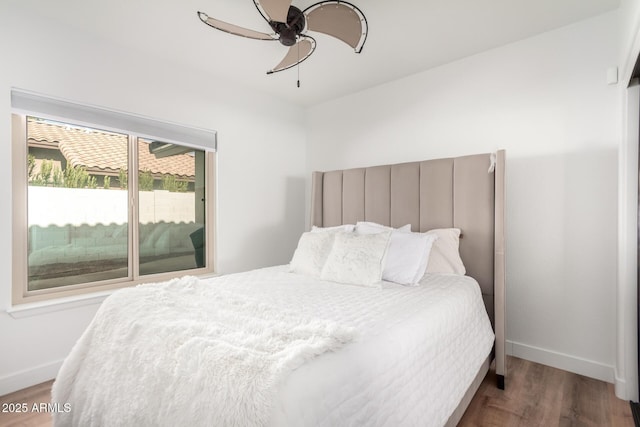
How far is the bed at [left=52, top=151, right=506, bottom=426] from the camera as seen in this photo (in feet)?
2.97

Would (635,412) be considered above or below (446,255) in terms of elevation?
below

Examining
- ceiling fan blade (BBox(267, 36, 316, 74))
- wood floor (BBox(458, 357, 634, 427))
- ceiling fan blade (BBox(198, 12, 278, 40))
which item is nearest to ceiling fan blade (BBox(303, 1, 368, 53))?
ceiling fan blade (BBox(267, 36, 316, 74))

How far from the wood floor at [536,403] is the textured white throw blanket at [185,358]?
2.50 feet

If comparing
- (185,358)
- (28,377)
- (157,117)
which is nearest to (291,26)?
(157,117)

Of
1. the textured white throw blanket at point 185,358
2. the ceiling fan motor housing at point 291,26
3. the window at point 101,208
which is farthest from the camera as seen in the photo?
the window at point 101,208

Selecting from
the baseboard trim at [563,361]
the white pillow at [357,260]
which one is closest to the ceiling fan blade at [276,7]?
the white pillow at [357,260]

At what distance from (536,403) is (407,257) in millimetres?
1127

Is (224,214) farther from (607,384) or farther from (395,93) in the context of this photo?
(607,384)

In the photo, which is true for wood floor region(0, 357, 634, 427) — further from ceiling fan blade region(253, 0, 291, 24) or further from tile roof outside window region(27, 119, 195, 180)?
ceiling fan blade region(253, 0, 291, 24)

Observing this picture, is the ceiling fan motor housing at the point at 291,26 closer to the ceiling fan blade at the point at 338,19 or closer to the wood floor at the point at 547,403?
the ceiling fan blade at the point at 338,19

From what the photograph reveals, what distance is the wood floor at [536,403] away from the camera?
1722 millimetres

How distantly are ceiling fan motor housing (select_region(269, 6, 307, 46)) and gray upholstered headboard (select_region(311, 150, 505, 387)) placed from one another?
57.2 inches

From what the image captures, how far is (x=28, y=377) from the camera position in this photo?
83.3 inches

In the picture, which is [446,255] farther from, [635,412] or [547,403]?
[635,412]
